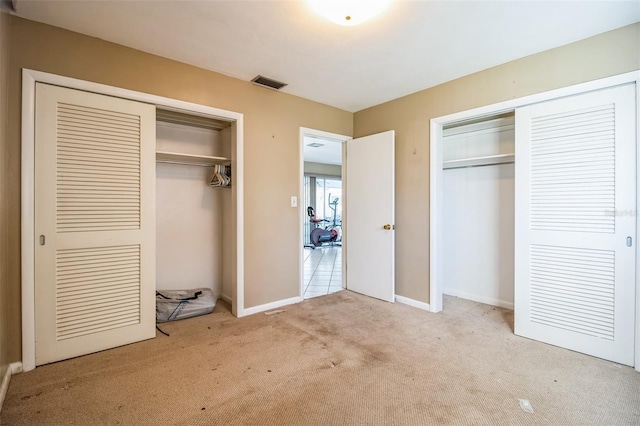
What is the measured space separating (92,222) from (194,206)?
1242 mm

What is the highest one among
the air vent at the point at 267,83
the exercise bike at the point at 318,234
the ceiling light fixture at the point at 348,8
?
the air vent at the point at 267,83

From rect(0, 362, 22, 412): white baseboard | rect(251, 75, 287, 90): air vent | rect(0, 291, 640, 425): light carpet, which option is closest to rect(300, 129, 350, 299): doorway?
rect(251, 75, 287, 90): air vent

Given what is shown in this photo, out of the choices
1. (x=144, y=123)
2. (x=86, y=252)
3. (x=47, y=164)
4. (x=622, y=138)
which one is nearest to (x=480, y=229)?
(x=622, y=138)

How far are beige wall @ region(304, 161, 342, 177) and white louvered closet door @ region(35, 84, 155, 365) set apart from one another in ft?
19.4

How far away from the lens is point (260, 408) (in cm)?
168

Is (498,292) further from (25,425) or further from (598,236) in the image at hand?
(25,425)

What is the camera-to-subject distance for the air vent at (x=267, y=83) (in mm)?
2985

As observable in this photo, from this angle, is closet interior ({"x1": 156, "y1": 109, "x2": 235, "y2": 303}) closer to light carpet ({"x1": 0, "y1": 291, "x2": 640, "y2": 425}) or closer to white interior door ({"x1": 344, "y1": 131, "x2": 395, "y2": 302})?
light carpet ({"x1": 0, "y1": 291, "x2": 640, "y2": 425})

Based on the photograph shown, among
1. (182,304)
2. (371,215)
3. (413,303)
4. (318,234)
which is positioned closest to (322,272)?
(371,215)

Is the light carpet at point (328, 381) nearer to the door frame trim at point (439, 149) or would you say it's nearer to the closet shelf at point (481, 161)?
the door frame trim at point (439, 149)

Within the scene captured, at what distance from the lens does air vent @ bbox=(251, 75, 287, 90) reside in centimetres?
298

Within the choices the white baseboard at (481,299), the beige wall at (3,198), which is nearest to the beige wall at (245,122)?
the beige wall at (3,198)

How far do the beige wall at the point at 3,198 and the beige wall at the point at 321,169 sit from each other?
6545 mm

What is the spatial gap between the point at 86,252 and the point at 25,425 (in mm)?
1118
